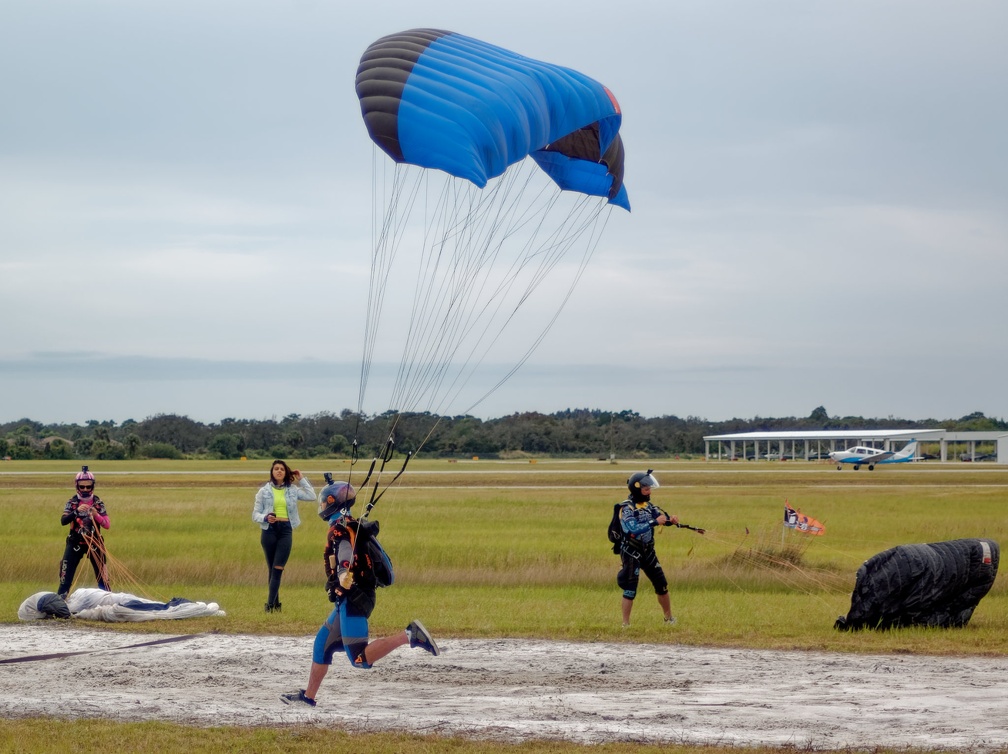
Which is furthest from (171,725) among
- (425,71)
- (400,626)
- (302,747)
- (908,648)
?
Result: (908,648)

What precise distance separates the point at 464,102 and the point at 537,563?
10824 mm

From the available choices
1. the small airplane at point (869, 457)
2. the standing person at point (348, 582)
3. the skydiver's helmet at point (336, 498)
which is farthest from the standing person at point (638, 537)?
the small airplane at point (869, 457)

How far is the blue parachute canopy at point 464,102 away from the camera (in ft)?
31.7

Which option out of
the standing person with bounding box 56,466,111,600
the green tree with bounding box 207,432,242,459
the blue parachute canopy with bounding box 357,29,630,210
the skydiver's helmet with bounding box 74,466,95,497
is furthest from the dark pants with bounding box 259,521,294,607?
Result: the green tree with bounding box 207,432,242,459

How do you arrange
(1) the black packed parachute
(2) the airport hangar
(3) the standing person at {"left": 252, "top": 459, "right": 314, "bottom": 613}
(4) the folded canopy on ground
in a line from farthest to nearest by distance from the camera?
(2) the airport hangar < (3) the standing person at {"left": 252, "top": 459, "right": 314, "bottom": 613} < (4) the folded canopy on ground < (1) the black packed parachute

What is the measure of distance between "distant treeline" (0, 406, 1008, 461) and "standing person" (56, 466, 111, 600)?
79123mm

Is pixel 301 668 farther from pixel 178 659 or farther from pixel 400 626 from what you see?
pixel 400 626

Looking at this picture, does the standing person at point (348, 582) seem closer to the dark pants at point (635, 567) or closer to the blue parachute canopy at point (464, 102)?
the blue parachute canopy at point (464, 102)

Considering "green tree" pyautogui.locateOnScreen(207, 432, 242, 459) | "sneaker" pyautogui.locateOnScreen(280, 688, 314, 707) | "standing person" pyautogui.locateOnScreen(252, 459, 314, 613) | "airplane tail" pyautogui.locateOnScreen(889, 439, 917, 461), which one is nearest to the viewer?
"sneaker" pyautogui.locateOnScreen(280, 688, 314, 707)

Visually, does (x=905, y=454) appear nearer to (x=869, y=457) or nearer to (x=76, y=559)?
(x=869, y=457)

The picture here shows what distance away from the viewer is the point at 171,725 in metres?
7.52

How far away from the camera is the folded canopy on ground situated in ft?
40.4

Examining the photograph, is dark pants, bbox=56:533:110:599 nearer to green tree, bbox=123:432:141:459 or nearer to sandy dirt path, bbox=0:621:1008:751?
sandy dirt path, bbox=0:621:1008:751

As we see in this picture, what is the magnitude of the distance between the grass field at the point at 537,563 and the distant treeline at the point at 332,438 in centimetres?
6008
